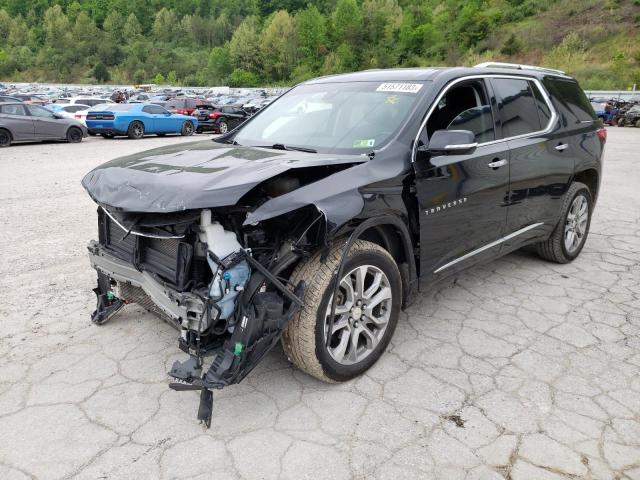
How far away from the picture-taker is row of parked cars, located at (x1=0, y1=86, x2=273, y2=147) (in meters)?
15.8

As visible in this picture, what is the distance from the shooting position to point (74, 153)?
14242mm

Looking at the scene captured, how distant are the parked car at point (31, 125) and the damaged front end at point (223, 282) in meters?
15.6

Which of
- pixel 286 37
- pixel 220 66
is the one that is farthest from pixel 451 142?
pixel 286 37

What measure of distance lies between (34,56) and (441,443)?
146 meters

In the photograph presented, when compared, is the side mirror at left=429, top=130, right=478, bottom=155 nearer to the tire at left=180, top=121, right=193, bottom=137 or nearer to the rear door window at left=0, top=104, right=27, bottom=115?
A: the rear door window at left=0, top=104, right=27, bottom=115

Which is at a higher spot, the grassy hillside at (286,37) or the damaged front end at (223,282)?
the grassy hillside at (286,37)

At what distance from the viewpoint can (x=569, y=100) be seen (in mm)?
4840

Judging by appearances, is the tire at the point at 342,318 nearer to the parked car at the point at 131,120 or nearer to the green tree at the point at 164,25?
the parked car at the point at 131,120

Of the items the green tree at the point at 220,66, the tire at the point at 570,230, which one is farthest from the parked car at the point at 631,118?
the green tree at the point at 220,66

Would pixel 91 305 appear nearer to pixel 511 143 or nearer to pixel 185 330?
pixel 185 330

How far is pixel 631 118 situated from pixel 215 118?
21.8 meters

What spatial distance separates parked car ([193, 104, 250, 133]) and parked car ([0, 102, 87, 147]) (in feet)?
21.4

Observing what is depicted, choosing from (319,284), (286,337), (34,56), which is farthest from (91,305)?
(34,56)

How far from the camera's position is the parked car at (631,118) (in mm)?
26594
